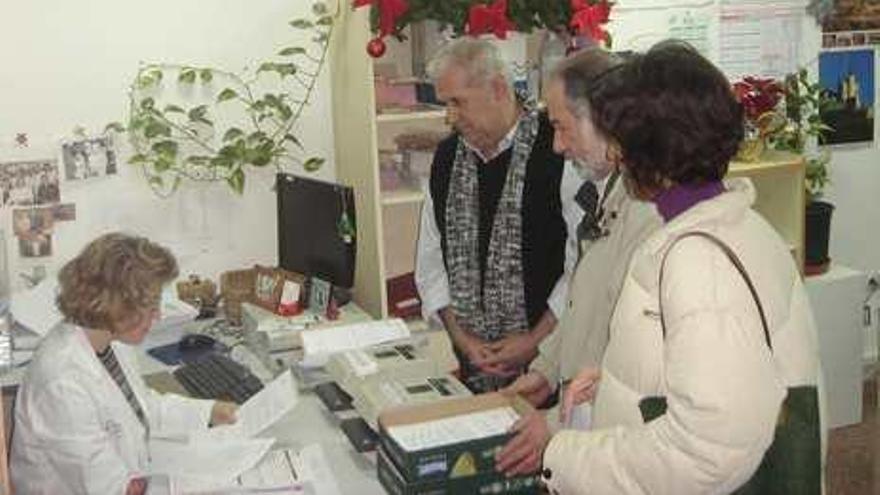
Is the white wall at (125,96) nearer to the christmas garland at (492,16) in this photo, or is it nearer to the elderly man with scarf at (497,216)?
the christmas garland at (492,16)

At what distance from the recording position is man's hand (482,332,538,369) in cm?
264

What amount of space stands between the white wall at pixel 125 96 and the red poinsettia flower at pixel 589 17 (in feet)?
2.93

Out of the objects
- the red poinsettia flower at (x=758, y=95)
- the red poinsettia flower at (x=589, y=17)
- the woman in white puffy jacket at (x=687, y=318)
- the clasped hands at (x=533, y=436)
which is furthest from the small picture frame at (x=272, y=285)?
the red poinsettia flower at (x=758, y=95)

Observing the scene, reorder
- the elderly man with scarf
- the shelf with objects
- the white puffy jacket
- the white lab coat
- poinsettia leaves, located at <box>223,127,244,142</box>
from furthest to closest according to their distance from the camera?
1. the shelf with objects
2. poinsettia leaves, located at <box>223,127,244,142</box>
3. the elderly man with scarf
4. the white lab coat
5. the white puffy jacket

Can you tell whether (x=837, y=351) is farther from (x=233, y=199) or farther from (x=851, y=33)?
(x=233, y=199)

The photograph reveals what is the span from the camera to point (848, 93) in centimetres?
425

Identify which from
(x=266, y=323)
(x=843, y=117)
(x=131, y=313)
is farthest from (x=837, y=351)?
(x=131, y=313)

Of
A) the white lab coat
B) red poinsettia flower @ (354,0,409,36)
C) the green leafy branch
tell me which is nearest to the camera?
the white lab coat

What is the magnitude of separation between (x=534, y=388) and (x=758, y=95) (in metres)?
1.99

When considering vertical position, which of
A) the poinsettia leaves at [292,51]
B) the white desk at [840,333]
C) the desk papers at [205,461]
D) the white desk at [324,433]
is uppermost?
the poinsettia leaves at [292,51]

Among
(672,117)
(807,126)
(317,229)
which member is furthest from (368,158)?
(807,126)

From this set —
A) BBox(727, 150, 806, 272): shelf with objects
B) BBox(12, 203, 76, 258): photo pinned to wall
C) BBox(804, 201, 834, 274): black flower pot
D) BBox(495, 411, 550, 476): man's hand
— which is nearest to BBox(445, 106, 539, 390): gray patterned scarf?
BBox(495, 411, 550, 476): man's hand

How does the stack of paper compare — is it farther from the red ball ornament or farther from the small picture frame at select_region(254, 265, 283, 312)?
the red ball ornament

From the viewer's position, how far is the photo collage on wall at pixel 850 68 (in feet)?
13.7
